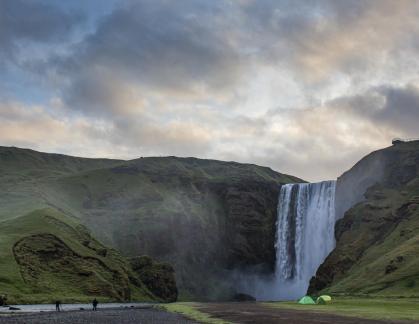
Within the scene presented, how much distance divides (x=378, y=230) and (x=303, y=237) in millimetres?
34715

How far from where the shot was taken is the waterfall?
170875 mm

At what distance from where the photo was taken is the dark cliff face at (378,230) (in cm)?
11206

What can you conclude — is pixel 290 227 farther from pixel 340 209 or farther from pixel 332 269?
pixel 332 269

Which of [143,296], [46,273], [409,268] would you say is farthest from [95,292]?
[409,268]

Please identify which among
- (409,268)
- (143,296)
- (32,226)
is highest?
(32,226)

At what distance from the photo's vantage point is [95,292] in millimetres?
129375

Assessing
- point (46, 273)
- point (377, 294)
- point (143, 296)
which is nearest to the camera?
point (377, 294)

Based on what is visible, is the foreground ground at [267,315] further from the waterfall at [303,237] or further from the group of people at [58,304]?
the waterfall at [303,237]

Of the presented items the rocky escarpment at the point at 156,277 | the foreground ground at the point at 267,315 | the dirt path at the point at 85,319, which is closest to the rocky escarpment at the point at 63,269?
the rocky escarpment at the point at 156,277

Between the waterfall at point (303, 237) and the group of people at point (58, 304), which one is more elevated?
the waterfall at point (303, 237)

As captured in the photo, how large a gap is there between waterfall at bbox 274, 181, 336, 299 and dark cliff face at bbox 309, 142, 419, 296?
694 cm

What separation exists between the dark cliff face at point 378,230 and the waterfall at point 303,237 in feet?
22.8

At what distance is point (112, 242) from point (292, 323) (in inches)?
5784

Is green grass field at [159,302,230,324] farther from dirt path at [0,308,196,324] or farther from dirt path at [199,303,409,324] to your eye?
dirt path at [0,308,196,324]
